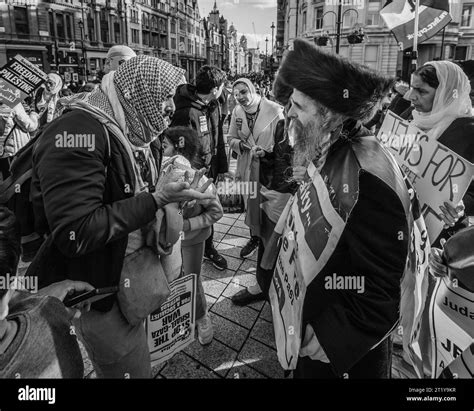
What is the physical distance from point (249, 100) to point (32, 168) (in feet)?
10.3

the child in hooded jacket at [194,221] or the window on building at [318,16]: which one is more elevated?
the window on building at [318,16]

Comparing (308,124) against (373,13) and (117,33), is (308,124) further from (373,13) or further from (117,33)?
(117,33)

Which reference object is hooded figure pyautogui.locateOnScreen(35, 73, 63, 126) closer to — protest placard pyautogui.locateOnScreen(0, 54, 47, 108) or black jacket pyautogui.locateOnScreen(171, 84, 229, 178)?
protest placard pyautogui.locateOnScreen(0, 54, 47, 108)

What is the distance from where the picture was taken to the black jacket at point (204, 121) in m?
4.09

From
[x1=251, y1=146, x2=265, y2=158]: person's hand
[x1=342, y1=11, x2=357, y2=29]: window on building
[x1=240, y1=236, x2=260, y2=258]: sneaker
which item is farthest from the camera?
[x1=342, y1=11, x2=357, y2=29]: window on building

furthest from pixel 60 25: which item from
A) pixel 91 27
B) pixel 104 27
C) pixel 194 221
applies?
pixel 194 221

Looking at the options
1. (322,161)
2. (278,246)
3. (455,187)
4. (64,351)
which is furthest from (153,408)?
(455,187)

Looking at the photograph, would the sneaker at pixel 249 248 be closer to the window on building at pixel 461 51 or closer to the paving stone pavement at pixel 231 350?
the paving stone pavement at pixel 231 350

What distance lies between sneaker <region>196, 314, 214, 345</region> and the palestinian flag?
18.8ft

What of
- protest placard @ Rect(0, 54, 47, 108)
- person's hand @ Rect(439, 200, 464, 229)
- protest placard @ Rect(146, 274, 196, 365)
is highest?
protest placard @ Rect(0, 54, 47, 108)

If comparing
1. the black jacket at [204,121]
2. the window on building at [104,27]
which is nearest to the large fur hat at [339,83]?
the black jacket at [204,121]

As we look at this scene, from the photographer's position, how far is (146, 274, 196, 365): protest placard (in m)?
1.83

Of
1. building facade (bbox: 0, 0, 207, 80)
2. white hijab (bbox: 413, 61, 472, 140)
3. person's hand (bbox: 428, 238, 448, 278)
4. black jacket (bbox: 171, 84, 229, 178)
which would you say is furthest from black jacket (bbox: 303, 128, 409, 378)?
building facade (bbox: 0, 0, 207, 80)

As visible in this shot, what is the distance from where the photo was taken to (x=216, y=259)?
3930mm
